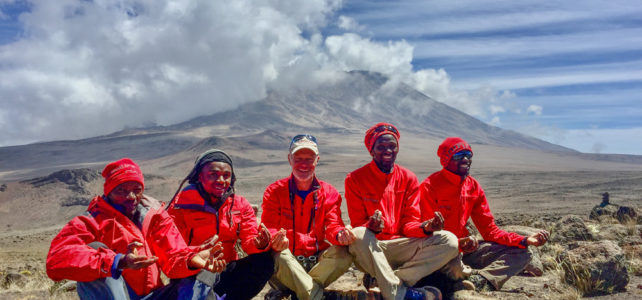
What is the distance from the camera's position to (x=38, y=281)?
574 cm

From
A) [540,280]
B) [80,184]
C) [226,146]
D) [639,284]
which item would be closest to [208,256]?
[540,280]

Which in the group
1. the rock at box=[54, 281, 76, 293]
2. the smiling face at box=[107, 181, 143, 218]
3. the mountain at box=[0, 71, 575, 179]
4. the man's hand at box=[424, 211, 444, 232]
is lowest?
the rock at box=[54, 281, 76, 293]

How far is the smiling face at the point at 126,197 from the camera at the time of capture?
315cm

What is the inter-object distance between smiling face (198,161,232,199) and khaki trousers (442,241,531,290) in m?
2.12

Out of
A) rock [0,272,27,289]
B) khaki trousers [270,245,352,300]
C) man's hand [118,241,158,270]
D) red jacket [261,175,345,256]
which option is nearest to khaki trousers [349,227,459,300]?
khaki trousers [270,245,352,300]

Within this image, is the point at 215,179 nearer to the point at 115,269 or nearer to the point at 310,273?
the point at 310,273

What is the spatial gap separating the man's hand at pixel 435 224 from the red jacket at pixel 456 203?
0.78m

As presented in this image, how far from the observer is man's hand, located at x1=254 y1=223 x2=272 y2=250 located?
337cm

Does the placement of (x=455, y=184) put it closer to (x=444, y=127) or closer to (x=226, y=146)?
(x=226, y=146)

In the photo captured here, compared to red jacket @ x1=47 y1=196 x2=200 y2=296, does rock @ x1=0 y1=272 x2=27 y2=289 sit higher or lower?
lower

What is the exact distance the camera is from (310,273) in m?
3.65

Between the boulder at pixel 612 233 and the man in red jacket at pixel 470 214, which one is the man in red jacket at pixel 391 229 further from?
the boulder at pixel 612 233

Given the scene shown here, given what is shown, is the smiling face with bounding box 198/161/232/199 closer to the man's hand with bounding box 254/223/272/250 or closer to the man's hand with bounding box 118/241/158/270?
the man's hand with bounding box 254/223/272/250

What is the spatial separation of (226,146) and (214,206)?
49.3 m
